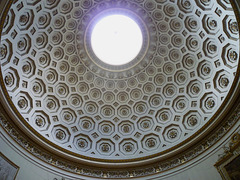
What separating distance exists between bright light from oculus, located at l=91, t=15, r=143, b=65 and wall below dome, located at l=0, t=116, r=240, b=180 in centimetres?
1112

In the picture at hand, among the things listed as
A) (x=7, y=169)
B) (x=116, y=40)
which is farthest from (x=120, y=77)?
(x=7, y=169)

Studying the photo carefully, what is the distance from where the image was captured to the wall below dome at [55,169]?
537 inches

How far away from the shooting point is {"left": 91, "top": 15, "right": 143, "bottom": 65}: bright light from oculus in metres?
22.7

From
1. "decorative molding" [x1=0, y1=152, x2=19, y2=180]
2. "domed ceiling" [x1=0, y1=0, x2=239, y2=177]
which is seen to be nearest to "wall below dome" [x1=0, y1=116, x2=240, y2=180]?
"decorative molding" [x1=0, y1=152, x2=19, y2=180]

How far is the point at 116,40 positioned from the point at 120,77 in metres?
4.96

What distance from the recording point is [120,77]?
72.2 feet

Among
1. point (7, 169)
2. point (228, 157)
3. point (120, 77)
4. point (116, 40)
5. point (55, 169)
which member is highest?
point (116, 40)

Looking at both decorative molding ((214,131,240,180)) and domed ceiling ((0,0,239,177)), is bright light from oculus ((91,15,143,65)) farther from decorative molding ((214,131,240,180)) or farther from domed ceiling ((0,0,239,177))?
decorative molding ((214,131,240,180))

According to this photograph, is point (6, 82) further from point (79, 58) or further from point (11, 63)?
point (79, 58)

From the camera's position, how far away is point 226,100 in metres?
15.4

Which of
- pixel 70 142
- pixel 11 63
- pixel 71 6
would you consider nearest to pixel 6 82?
pixel 11 63

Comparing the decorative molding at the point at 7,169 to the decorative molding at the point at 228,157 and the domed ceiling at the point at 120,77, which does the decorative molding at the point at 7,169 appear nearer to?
the domed ceiling at the point at 120,77

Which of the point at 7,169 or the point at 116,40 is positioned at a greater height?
the point at 116,40

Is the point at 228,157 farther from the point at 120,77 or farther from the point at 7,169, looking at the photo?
the point at 7,169
